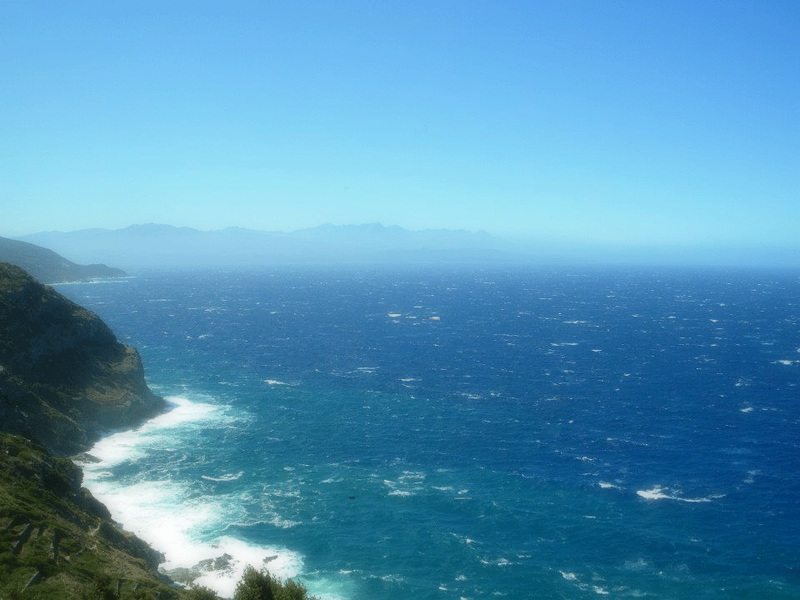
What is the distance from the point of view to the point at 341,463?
93812 mm

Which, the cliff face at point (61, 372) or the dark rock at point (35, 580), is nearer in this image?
the dark rock at point (35, 580)

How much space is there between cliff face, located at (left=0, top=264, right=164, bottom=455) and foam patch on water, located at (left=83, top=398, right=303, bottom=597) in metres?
6.65

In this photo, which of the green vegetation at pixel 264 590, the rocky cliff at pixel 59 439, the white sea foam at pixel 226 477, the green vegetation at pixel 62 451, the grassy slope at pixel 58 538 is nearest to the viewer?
the grassy slope at pixel 58 538

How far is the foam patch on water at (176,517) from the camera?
215ft

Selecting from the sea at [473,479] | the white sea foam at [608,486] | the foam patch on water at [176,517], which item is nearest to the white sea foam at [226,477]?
the foam patch on water at [176,517]

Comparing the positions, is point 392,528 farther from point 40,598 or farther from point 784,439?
point 784,439

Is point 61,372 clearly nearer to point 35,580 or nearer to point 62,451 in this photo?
point 62,451

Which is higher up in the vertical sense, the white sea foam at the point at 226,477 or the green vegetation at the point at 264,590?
the green vegetation at the point at 264,590

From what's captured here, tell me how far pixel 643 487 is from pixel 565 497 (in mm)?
13115

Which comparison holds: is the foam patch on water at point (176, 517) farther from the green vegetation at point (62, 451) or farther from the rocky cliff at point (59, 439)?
the rocky cliff at point (59, 439)

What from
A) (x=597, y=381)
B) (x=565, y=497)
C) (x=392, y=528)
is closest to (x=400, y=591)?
(x=392, y=528)

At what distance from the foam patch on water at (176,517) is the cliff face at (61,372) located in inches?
262

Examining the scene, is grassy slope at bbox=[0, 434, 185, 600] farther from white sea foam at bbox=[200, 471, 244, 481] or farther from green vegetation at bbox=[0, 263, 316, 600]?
white sea foam at bbox=[200, 471, 244, 481]

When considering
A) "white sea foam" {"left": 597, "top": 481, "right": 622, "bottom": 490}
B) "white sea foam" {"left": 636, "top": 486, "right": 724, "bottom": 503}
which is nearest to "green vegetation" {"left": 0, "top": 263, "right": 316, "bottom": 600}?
"white sea foam" {"left": 597, "top": 481, "right": 622, "bottom": 490}
